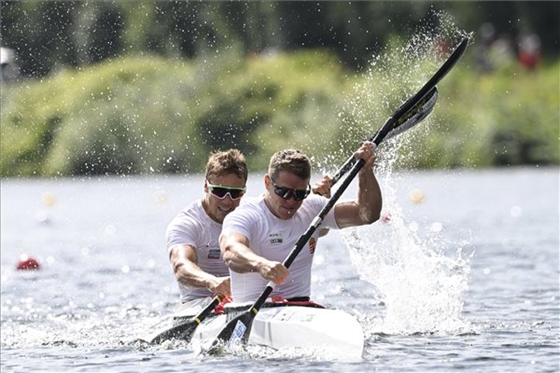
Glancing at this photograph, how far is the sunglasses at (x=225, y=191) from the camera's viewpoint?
10.8m

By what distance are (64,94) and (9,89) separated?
1.61 metres

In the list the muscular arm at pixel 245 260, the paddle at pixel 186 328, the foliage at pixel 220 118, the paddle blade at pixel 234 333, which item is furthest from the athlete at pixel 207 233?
the foliage at pixel 220 118

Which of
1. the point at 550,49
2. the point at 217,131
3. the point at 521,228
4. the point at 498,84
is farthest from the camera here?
the point at 550,49

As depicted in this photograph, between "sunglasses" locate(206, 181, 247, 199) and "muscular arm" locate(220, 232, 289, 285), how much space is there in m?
0.65

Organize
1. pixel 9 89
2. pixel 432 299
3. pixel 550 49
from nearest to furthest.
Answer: pixel 432 299 → pixel 9 89 → pixel 550 49

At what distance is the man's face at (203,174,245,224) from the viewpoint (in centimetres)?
1071

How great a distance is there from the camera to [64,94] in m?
38.8

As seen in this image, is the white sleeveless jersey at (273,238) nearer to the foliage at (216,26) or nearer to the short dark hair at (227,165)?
the short dark hair at (227,165)

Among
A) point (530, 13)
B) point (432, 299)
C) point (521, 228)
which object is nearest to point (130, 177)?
point (521, 228)

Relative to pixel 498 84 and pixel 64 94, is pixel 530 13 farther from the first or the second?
pixel 64 94

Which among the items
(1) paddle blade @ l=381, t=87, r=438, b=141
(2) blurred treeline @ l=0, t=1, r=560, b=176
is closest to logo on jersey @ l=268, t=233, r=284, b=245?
(1) paddle blade @ l=381, t=87, r=438, b=141

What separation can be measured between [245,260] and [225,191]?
106 cm

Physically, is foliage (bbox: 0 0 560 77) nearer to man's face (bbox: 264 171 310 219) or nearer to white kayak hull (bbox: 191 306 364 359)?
man's face (bbox: 264 171 310 219)

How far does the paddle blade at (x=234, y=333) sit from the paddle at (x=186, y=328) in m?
0.45
